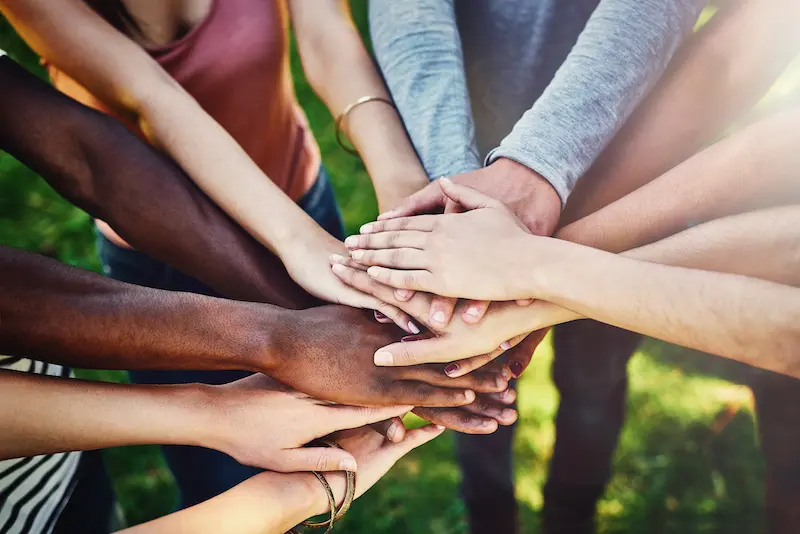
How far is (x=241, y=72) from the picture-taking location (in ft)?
2.06

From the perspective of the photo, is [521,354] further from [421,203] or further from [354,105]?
[354,105]

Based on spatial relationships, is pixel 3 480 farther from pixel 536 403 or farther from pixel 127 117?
pixel 536 403

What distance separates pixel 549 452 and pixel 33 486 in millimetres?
540

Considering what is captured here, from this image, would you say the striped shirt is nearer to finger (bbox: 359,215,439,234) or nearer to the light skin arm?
the light skin arm

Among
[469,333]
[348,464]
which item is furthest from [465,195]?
[348,464]

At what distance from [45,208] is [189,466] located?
13.7 inches

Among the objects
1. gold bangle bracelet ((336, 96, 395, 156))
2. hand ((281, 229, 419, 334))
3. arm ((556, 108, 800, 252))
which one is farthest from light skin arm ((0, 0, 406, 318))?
arm ((556, 108, 800, 252))

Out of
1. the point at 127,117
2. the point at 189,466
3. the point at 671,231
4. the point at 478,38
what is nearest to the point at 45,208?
the point at 127,117

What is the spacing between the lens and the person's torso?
1.86 ft

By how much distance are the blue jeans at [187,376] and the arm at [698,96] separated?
1.03 feet

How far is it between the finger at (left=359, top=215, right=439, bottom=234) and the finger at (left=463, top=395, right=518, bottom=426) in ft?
0.55

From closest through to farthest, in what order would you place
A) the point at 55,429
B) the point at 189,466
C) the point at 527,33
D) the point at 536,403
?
1. the point at 55,429
2. the point at 527,33
3. the point at 189,466
4. the point at 536,403

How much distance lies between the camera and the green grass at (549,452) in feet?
2.24

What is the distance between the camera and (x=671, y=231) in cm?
50
